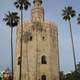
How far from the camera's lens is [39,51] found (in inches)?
1767

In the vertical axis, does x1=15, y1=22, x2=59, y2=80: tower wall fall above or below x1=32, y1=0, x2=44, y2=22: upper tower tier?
below

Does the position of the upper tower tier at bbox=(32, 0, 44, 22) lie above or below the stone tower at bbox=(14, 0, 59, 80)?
above

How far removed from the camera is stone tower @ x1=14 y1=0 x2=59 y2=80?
44562 millimetres

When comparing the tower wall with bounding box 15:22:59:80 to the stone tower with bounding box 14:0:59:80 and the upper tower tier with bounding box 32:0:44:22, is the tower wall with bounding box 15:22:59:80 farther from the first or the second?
the upper tower tier with bounding box 32:0:44:22

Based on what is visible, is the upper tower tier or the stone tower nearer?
the stone tower

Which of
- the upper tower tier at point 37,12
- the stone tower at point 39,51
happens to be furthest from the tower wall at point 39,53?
the upper tower tier at point 37,12

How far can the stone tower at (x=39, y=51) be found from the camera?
1754 inches

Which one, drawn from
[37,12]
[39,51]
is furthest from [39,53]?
[37,12]

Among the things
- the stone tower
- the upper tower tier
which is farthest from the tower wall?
the upper tower tier

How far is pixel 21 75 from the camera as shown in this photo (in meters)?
44.8

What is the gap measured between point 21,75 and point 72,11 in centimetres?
1459

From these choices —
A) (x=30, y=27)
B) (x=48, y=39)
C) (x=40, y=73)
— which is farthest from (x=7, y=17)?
(x=40, y=73)

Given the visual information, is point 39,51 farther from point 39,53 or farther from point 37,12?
point 37,12

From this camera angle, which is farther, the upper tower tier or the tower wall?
the upper tower tier
